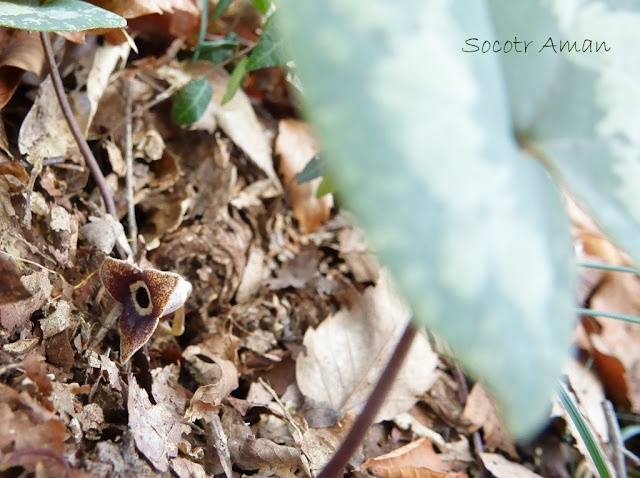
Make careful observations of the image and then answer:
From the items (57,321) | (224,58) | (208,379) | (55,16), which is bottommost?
(208,379)

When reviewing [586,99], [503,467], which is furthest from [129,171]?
[503,467]

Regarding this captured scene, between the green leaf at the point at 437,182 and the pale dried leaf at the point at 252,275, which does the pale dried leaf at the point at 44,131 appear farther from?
the green leaf at the point at 437,182

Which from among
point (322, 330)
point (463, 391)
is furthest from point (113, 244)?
point (463, 391)

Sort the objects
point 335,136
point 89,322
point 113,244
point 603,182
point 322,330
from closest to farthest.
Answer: point 335,136 < point 603,182 < point 89,322 < point 113,244 < point 322,330

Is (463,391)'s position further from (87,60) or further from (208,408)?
(87,60)

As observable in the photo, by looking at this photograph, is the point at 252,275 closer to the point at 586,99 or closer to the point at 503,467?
the point at 503,467

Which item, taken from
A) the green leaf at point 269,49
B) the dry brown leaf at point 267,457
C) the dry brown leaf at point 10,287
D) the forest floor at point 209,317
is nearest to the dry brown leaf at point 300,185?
the forest floor at point 209,317
